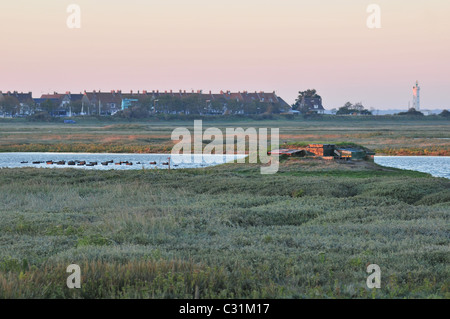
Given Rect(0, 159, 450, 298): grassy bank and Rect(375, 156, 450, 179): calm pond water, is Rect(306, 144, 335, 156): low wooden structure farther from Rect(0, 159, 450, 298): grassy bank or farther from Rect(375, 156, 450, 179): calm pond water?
Rect(0, 159, 450, 298): grassy bank

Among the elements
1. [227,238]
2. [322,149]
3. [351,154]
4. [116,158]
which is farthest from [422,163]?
[227,238]

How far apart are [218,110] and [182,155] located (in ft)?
300

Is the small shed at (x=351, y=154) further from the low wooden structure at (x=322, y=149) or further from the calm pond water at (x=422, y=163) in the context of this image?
the calm pond water at (x=422, y=163)

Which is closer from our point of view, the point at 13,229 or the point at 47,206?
the point at 13,229

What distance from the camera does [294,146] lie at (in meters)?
42.9

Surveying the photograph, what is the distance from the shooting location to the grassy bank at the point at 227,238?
9.76 m

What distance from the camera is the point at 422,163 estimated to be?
157 feet

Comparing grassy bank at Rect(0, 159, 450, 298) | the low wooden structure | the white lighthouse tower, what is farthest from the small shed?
the white lighthouse tower

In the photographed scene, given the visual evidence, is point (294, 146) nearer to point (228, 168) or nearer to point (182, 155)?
point (228, 168)

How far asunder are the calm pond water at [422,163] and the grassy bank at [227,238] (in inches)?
649

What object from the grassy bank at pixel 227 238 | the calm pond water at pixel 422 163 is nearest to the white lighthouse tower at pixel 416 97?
the calm pond water at pixel 422 163

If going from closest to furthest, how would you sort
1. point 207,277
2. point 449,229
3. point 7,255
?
point 207,277 → point 7,255 → point 449,229

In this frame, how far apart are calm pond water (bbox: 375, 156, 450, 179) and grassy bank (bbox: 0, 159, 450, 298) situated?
16475mm
